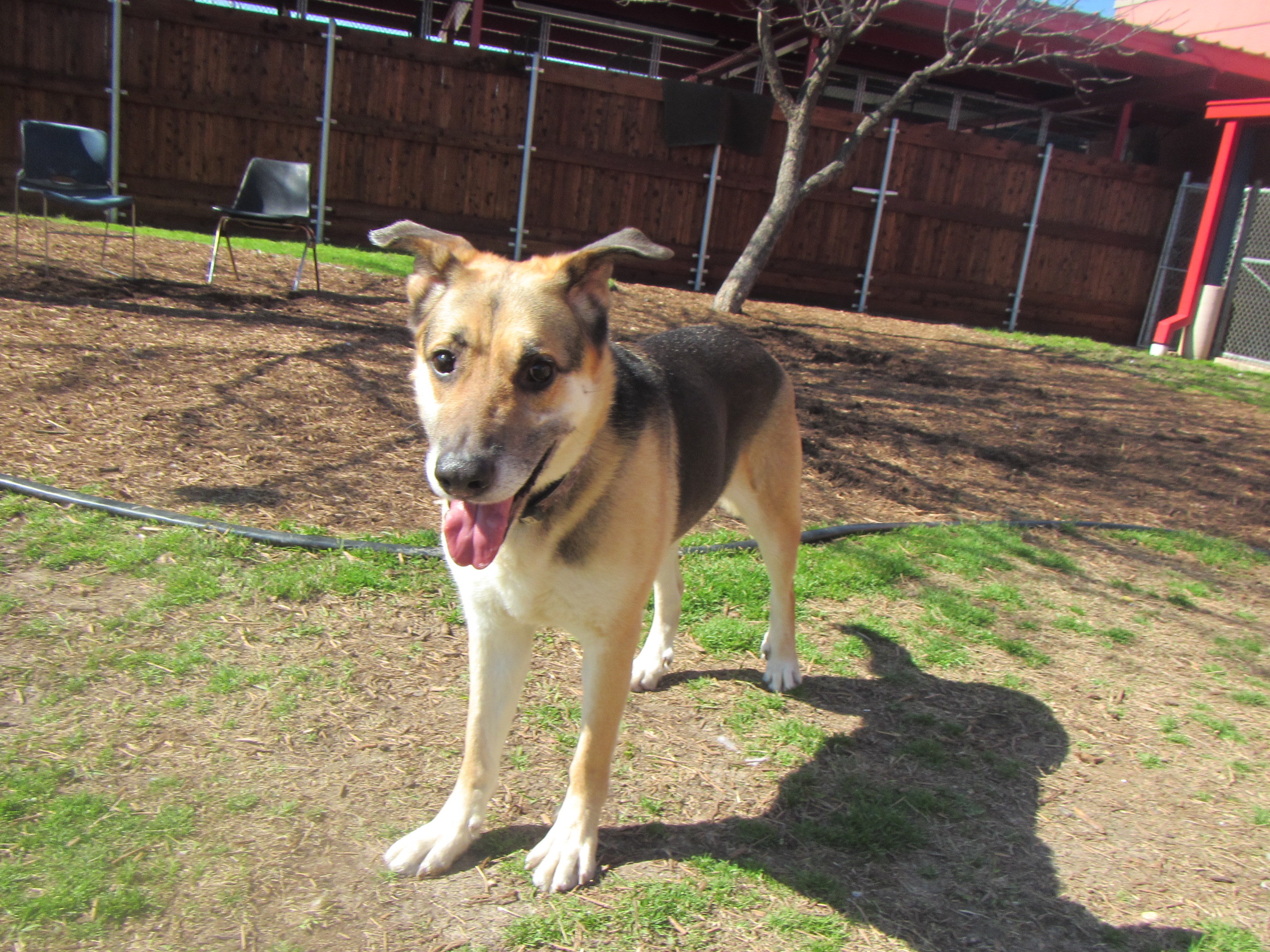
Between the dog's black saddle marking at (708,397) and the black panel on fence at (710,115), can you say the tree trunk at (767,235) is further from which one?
the dog's black saddle marking at (708,397)

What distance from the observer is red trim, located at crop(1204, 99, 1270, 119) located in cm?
1374

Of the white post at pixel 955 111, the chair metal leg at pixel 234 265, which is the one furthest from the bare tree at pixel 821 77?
the white post at pixel 955 111

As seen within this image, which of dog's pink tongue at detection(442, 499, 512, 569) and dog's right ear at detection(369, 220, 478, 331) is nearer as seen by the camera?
dog's pink tongue at detection(442, 499, 512, 569)

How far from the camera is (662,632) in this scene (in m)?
3.85

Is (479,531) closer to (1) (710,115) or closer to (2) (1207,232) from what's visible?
(1) (710,115)

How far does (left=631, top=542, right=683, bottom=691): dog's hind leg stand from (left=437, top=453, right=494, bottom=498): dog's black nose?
1.63m

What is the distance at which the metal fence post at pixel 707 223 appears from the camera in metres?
14.2

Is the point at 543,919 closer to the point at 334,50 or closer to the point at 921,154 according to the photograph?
the point at 334,50

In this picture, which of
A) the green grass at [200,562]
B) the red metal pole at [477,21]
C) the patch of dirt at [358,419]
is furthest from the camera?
the red metal pole at [477,21]

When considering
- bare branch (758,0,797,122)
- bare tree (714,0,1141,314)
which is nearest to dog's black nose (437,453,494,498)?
bare tree (714,0,1141,314)

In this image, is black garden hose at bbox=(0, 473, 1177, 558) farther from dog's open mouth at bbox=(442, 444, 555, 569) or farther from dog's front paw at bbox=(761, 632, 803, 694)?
dog's open mouth at bbox=(442, 444, 555, 569)

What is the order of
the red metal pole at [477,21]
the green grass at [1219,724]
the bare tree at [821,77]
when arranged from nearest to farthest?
the green grass at [1219,724], the bare tree at [821,77], the red metal pole at [477,21]

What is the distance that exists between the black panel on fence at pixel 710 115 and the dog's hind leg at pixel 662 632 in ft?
37.6

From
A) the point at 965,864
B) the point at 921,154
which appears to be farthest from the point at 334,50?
the point at 965,864
